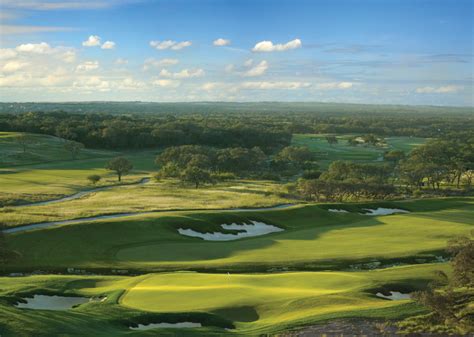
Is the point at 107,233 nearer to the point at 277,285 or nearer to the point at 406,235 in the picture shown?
the point at 277,285

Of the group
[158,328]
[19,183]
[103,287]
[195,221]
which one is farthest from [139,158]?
[158,328]

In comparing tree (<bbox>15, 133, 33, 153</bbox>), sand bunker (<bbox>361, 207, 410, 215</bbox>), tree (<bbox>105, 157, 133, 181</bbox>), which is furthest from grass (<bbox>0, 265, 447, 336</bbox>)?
tree (<bbox>15, 133, 33, 153</bbox>)

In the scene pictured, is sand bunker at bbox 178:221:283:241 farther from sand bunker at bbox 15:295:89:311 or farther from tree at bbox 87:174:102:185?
tree at bbox 87:174:102:185

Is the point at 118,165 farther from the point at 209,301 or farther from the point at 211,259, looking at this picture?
Result: the point at 209,301

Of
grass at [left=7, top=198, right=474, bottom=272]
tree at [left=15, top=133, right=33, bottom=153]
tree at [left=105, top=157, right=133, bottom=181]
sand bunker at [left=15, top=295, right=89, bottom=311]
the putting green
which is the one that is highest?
tree at [left=15, top=133, right=33, bottom=153]

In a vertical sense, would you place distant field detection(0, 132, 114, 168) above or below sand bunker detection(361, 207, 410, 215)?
above

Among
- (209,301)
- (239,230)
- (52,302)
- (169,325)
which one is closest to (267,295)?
(209,301)
